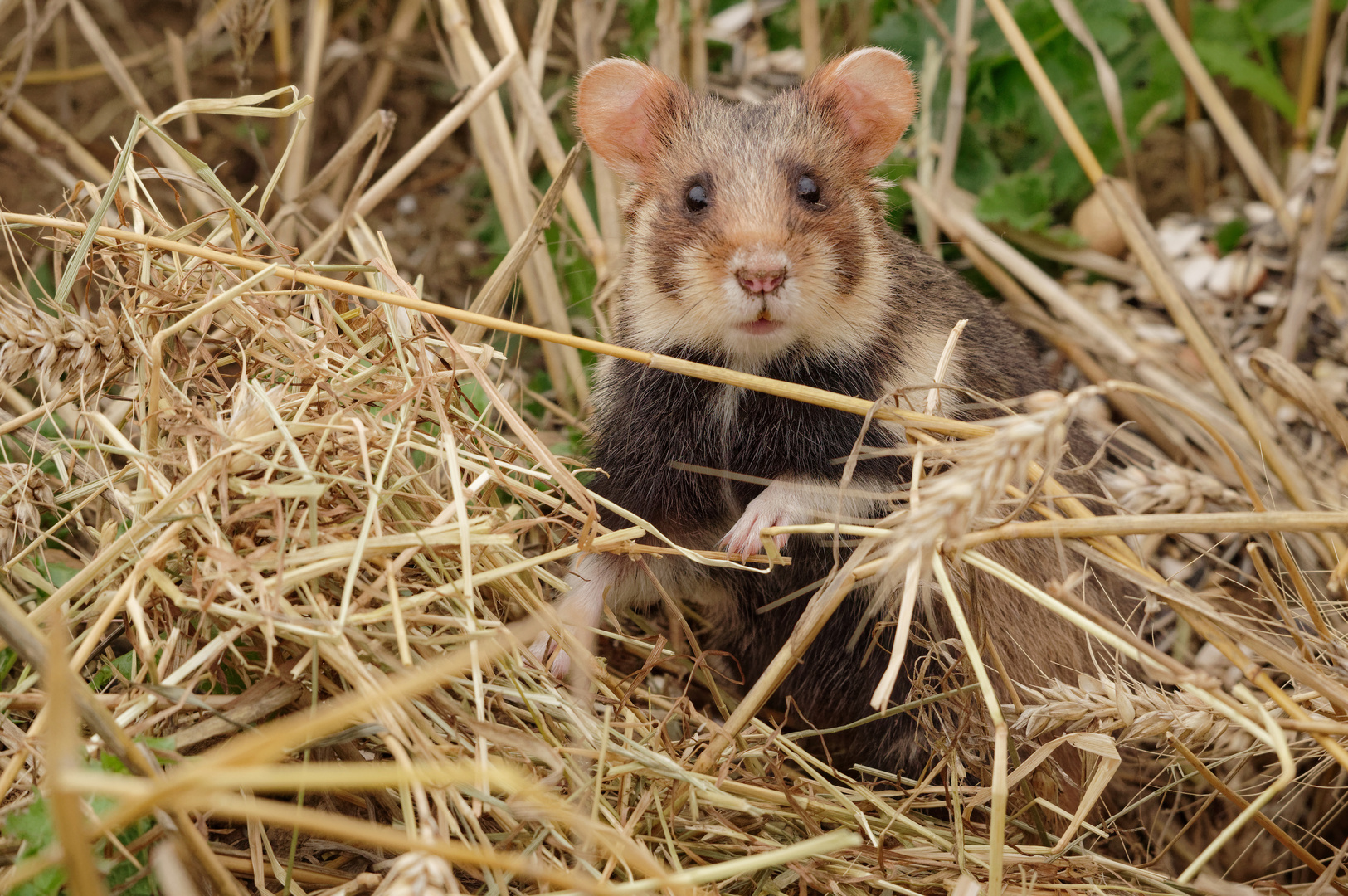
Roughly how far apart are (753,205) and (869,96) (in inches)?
23.7

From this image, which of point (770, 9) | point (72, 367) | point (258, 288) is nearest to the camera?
point (72, 367)

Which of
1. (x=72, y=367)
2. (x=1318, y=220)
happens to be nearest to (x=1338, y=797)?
(x=1318, y=220)

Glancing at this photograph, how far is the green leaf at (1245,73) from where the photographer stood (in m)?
4.77

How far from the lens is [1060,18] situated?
4.49 m

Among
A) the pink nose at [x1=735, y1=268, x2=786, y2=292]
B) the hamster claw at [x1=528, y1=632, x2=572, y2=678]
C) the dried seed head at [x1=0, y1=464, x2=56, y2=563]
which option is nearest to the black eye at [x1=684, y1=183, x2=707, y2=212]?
the pink nose at [x1=735, y1=268, x2=786, y2=292]

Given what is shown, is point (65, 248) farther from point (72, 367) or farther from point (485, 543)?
point (485, 543)

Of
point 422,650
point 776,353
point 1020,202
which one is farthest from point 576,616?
point 1020,202

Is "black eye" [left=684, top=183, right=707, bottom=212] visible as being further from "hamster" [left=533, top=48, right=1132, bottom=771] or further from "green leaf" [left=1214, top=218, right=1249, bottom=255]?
"green leaf" [left=1214, top=218, right=1249, bottom=255]

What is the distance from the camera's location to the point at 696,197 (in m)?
3.11

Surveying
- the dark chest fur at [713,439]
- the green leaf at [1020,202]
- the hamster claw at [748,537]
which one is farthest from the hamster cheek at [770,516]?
the green leaf at [1020,202]

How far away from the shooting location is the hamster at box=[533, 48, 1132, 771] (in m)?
2.92

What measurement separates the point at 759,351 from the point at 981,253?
6.86 ft

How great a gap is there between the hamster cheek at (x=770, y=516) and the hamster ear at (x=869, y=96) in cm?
107

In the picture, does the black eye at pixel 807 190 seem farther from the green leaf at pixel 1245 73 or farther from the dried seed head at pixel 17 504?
the green leaf at pixel 1245 73
